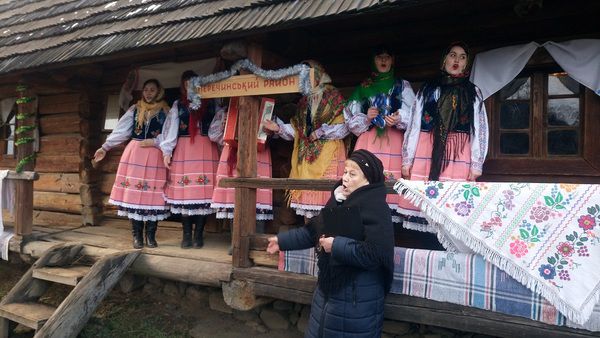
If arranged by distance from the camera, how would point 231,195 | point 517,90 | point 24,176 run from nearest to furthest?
point 517,90 < point 231,195 < point 24,176

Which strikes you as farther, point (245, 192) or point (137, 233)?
point (137, 233)

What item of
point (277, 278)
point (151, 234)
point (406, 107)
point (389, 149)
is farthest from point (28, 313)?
point (406, 107)

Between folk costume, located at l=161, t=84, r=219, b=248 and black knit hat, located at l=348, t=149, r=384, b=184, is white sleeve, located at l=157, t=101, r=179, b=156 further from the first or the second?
black knit hat, located at l=348, t=149, r=384, b=184

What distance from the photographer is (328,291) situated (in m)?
2.70

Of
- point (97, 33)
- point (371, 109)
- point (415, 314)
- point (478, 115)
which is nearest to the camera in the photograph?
point (415, 314)

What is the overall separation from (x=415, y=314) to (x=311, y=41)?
2983 mm

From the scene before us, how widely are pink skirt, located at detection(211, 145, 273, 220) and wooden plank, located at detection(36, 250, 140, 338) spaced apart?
1.01 m

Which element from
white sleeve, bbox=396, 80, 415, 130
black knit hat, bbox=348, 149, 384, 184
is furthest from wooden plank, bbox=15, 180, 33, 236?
black knit hat, bbox=348, 149, 384, 184

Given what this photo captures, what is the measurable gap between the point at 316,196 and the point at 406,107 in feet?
3.64

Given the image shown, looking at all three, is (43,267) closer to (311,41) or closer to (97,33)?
(97,33)

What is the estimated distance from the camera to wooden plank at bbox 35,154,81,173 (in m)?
6.70

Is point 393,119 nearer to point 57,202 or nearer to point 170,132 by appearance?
point 170,132

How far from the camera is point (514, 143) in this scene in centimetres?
418

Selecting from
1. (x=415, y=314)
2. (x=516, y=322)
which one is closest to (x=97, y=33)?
(x=415, y=314)
